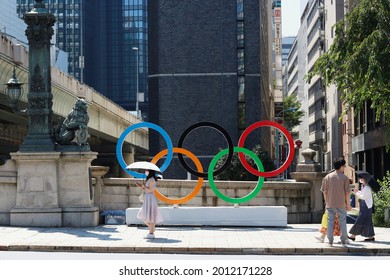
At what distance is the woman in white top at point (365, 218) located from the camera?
682 inches

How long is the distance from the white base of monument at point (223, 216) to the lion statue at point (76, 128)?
2.46 metres

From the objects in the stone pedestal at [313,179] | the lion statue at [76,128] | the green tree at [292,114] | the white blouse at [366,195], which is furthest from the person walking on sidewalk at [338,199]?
the green tree at [292,114]

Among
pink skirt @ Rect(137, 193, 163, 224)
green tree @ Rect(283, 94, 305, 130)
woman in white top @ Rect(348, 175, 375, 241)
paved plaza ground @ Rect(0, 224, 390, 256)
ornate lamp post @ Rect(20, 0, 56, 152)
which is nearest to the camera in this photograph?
paved plaza ground @ Rect(0, 224, 390, 256)

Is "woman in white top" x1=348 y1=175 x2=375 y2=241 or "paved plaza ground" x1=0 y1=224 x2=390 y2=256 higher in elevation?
"woman in white top" x1=348 y1=175 x2=375 y2=241

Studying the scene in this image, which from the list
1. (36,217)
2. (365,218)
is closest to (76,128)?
(36,217)

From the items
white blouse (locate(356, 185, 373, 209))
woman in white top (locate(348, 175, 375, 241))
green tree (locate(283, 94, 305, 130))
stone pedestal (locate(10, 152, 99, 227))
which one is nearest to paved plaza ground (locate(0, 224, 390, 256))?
woman in white top (locate(348, 175, 375, 241))

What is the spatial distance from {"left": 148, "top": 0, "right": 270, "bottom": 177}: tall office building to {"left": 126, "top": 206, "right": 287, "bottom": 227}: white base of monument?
118 feet

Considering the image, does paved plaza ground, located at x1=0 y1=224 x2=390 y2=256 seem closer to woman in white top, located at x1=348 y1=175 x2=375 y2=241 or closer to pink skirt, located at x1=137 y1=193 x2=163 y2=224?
woman in white top, located at x1=348 y1=175 x2=375 y2=241

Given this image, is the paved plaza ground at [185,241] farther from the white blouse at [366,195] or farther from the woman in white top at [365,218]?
the white blouse at [366,195]

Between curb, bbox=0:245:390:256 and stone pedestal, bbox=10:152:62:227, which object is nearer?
curb, bbox=0:245:390:256

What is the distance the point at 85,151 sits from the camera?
2025 cm

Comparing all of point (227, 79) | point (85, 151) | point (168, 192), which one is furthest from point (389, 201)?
point (227, 79)

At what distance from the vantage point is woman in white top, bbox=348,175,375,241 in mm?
17328

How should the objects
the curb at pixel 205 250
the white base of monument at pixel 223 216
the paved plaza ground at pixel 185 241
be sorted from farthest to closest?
the white base of monument at pixel 223 216, the paved plaza ground at pixel 185 241, the curb at pixel 205 250
